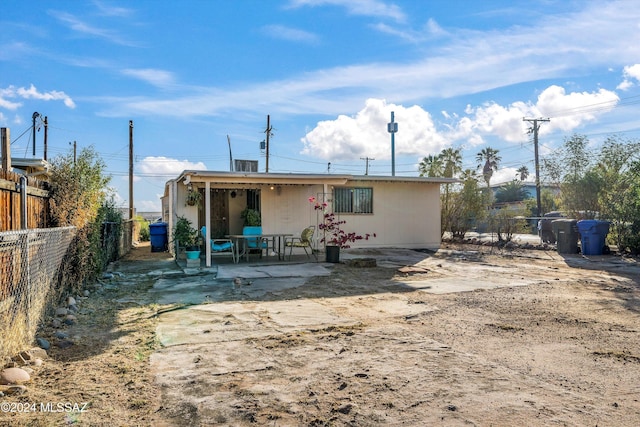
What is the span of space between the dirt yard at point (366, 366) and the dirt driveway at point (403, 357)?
0.02 metres

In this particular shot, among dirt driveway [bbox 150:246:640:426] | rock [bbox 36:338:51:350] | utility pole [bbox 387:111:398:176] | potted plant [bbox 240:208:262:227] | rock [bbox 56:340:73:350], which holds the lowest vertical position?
dirt driveway [bbox 150:246:640:426]

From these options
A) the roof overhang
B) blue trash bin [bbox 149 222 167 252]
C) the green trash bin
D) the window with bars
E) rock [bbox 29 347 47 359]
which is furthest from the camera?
blue trash bin [bbox 149 222 167 252]

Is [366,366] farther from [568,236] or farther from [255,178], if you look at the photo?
[568,236]

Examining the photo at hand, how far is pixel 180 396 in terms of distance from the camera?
2.97 m

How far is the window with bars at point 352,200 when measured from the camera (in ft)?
46.8

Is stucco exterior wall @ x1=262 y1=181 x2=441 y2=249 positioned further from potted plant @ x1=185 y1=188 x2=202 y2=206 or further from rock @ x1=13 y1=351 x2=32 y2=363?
rock @ x1=13 y1=351 x2=32 y2=363

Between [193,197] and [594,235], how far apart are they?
11555mm

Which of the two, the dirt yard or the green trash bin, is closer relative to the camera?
the dirt yard

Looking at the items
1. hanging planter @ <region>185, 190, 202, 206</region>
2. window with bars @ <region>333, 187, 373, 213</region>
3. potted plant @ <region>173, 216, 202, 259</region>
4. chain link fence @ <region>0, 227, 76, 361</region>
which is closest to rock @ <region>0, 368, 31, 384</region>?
chain link fence @ <region>0, 227, 76, 361</region>

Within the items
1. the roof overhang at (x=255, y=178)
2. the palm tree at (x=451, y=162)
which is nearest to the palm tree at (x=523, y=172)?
the palm tree at (x=451, y=162)

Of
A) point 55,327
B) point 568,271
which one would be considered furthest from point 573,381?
point 568,271

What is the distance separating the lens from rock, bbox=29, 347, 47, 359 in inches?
144

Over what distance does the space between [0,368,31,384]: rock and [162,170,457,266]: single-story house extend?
25.7 ft

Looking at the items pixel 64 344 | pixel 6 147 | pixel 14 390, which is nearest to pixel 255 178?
pixel 6 147
